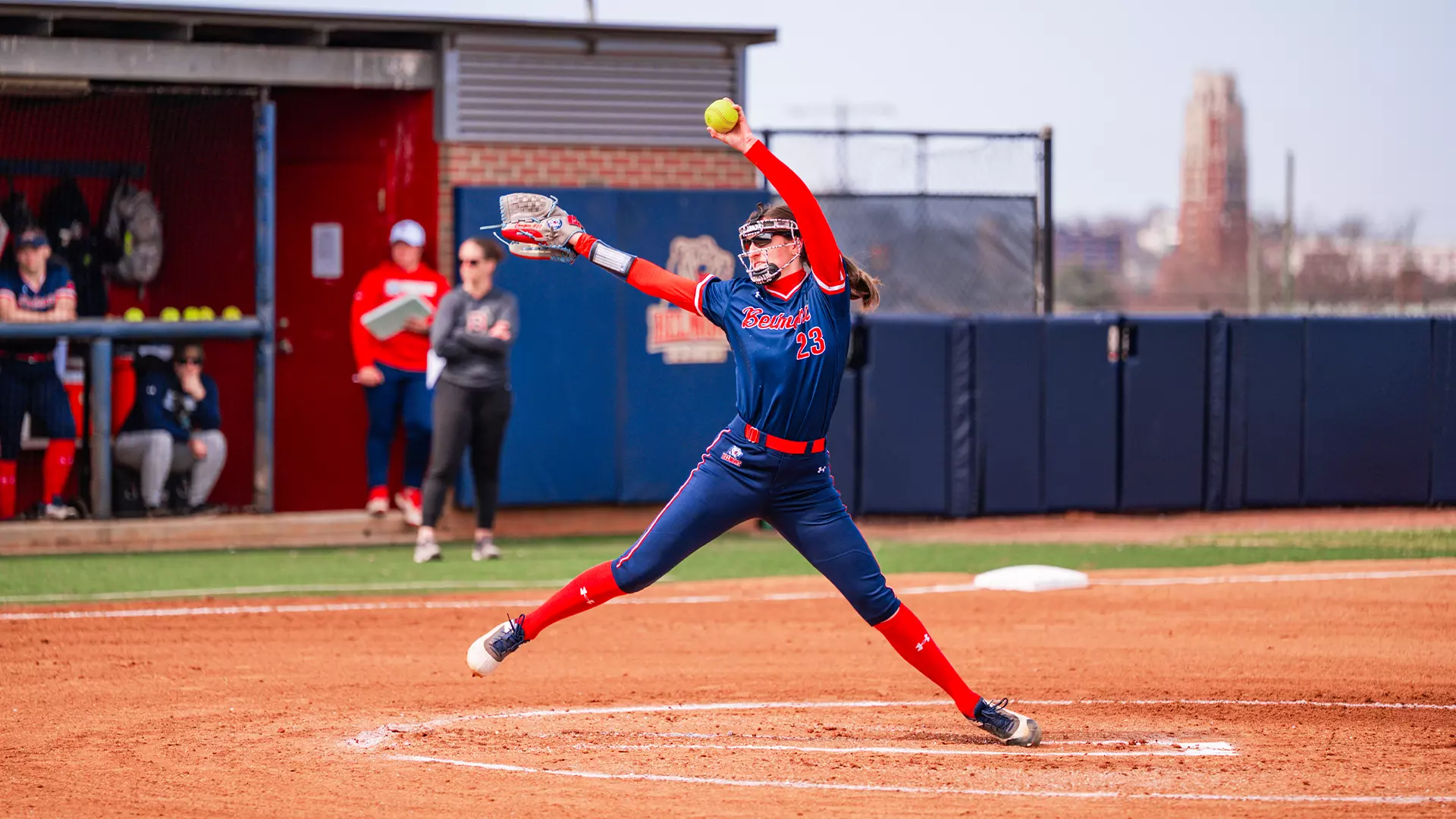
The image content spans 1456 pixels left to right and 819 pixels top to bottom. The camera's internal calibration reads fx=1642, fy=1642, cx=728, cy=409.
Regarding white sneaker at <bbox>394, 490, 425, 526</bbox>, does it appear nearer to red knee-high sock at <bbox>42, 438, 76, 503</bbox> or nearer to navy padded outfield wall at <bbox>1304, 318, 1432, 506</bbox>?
red knee-high sock at <bbox>42, 438, 76, 503</bbox>

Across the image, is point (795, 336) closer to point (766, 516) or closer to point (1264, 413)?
point (766, 516)

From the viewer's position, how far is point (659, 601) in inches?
402

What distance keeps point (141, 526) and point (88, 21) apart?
3681mm

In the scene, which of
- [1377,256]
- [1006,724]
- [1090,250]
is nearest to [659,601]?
→ [1006,724]

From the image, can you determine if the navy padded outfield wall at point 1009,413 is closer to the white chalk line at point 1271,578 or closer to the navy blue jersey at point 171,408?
the white chalk line at point 1271,578

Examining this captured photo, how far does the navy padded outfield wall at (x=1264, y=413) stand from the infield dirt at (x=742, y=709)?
4557mm

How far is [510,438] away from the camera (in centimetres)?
1295

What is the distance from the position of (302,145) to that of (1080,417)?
7199 millimetres

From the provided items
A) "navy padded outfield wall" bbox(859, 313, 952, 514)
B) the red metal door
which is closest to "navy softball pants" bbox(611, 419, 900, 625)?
the red metal door

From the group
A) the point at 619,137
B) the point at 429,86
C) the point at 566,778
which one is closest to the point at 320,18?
the point at 429,86

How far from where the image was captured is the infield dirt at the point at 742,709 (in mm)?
5441

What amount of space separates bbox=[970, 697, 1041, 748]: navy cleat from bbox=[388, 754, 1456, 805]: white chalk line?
65 cm

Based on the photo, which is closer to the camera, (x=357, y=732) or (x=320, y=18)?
(x=357, y=732)

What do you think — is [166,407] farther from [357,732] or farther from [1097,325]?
[1097,325]
